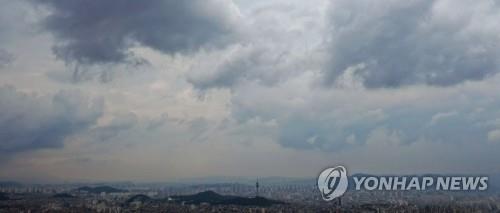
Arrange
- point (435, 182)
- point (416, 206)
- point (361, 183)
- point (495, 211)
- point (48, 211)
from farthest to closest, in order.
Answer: point (48, 211) → point (416, 206) → point (495, 211) → point (435, 182) → point (361, 183)

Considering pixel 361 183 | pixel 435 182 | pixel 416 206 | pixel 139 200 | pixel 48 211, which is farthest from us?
pixel 139 200

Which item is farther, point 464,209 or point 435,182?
point 464,209

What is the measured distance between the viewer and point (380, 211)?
120375 mm

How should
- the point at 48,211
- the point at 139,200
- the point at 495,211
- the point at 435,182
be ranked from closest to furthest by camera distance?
the point at 435,182
the point at 495,211
the point at 48,211
the point at 139,200

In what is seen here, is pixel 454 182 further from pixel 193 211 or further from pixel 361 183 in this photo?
pixel 193 211

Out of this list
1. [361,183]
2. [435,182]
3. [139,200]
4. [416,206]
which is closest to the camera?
[361,183]

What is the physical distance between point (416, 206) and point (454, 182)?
76.2 metres

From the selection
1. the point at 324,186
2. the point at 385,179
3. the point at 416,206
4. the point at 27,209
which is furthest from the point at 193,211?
the point at 385,179

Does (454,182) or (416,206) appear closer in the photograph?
(454,182)

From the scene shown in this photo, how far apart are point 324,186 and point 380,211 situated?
208 ft

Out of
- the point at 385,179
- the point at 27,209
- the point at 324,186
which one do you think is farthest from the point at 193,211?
the point at 385,179

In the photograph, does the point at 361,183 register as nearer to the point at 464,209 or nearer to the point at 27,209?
the point at 464,209

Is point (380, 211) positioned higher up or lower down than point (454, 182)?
lower down

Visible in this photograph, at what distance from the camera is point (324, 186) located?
6269 cm
